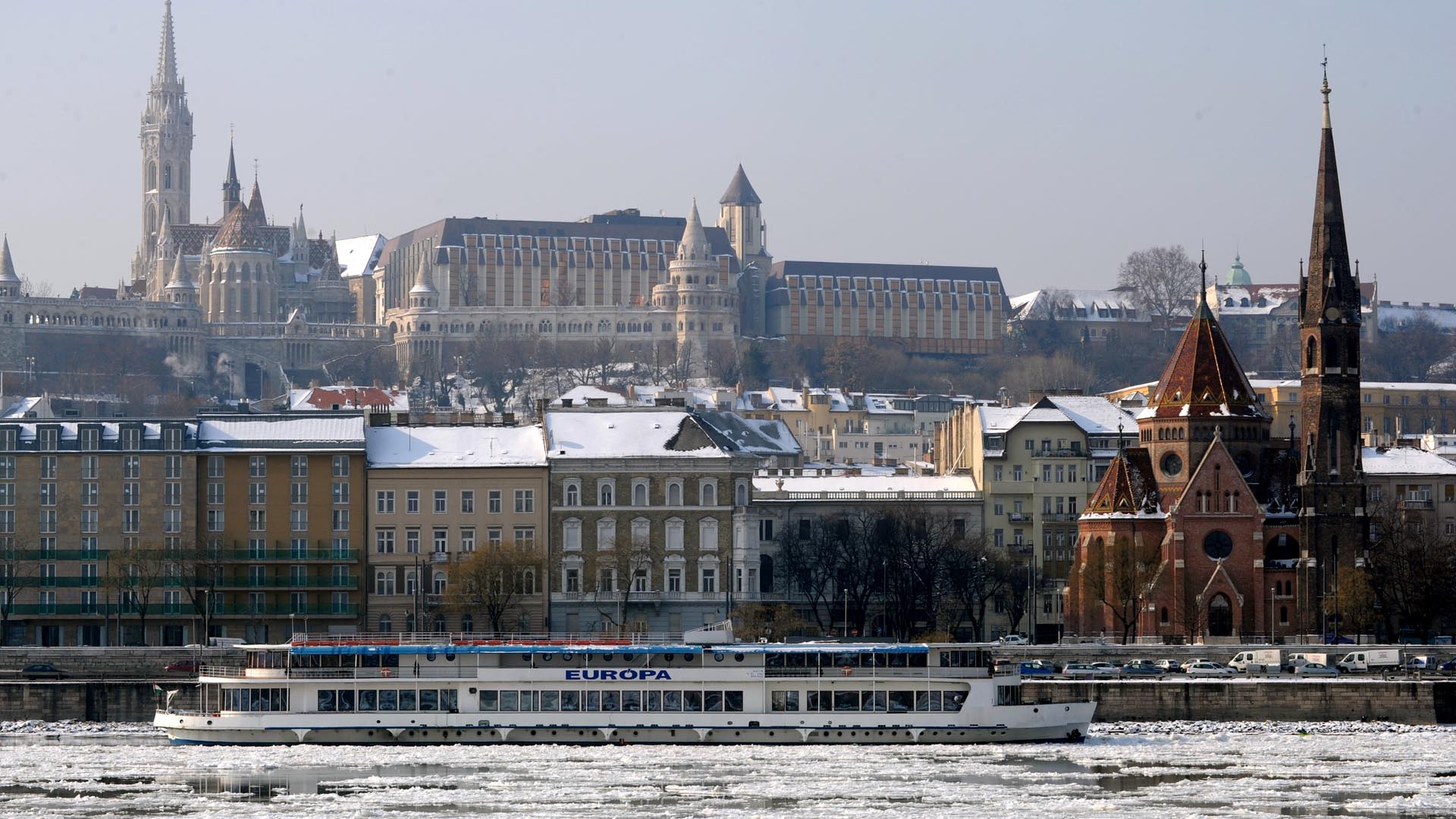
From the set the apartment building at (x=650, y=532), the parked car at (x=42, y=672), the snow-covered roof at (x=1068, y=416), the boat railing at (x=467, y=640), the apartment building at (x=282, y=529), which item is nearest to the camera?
the boat railing at (x=467, y=640)

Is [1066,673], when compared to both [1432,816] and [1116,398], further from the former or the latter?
[1116,398]

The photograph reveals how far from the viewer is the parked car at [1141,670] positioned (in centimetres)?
8494

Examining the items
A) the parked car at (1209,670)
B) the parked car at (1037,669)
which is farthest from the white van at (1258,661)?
the parked car at (1037,669)

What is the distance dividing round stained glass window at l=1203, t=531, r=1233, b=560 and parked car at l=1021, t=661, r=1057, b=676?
18.4 metres

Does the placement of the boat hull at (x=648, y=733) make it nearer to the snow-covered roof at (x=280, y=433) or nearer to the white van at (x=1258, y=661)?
the white van at (x=1258, y=661)

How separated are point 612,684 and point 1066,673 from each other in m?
14.7

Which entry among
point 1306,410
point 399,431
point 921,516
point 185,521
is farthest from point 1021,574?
point 185,521

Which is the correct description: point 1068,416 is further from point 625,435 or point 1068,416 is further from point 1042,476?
point 625,435

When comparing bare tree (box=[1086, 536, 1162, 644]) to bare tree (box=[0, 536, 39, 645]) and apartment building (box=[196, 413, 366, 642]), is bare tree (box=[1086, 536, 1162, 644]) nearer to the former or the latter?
apartment building (box=[196, 413, 366, 642])

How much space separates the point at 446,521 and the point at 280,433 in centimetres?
611

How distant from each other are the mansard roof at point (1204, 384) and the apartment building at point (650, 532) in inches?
615

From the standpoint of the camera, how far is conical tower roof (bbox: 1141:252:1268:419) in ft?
354

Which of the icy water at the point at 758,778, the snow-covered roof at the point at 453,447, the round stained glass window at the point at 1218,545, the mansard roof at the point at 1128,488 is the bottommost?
the icy water at the point at 758,778

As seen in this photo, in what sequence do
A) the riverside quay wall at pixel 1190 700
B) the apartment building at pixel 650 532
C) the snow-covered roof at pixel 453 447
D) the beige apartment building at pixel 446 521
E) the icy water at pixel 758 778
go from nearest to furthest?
1. the icy water at pixel 758 778
2. the riverside quay wall at pixel 1190 700
3. the beige apartment building at pixel 446 521
4. the apartment building at pixel 650 532
5. the snow-covered roof at pixel 453 447
